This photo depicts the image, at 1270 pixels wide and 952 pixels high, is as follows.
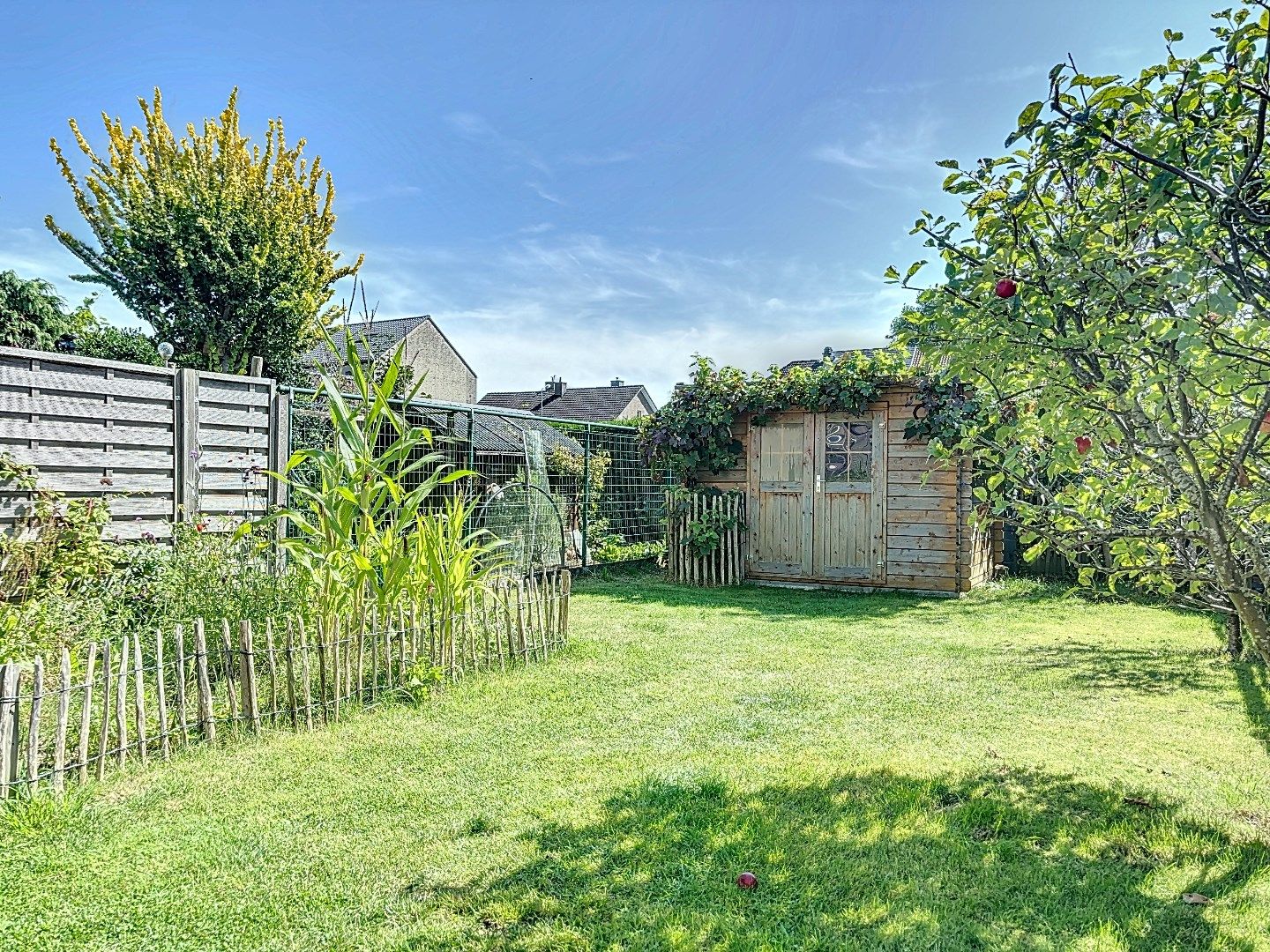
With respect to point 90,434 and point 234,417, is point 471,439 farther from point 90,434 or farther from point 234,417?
point 90,434

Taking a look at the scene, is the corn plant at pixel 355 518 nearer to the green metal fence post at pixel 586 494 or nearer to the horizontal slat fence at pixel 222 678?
the horizontal slat fence at pixel 222 678

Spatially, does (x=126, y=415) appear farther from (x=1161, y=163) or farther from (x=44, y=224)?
(x=44, y=224)

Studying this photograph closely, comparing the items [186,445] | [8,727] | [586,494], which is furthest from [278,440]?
[586,494]

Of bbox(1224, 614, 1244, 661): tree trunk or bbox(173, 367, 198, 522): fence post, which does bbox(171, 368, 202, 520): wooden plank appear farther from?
bbox(1224, 614, 1244, 661): tree trunk

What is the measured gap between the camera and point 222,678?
3742 mm

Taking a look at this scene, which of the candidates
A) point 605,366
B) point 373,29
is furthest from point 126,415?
point 605,366

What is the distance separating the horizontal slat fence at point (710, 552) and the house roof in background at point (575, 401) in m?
21.8

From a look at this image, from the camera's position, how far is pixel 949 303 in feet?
7.59

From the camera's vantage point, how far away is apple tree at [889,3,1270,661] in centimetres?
179

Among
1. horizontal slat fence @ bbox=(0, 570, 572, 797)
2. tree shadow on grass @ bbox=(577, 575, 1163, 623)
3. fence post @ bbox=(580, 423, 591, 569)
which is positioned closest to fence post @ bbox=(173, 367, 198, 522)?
horizontal slat fence @ bbox=(0, 570, 572, 797)

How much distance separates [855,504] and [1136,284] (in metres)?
7.35

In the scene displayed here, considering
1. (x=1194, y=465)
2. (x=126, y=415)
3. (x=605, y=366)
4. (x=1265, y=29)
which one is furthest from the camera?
(x=605, y=366)

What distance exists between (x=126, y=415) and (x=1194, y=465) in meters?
6.05

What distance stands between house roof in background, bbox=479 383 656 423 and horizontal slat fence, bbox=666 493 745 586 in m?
21.8
